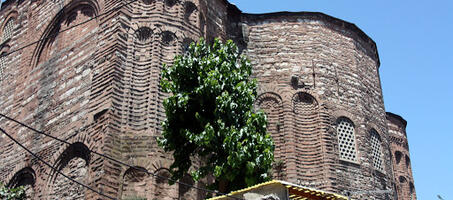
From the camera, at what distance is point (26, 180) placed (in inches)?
610

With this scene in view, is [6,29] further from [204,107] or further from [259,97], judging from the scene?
[204,107]

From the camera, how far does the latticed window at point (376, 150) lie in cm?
1859

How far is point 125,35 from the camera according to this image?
1519 cm

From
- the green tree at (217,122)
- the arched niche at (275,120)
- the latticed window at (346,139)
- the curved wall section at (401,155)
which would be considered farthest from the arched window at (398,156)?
the green tree at (217,122)

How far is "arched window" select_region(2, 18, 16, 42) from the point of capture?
2043 cm

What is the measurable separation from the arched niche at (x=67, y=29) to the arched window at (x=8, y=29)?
10.2ft

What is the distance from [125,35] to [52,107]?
10.0 feet

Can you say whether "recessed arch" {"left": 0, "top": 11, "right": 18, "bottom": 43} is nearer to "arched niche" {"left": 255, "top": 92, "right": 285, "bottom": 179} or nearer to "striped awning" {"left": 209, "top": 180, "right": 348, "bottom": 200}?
"arched niche" {"left": 255, "top": 92, "right": 285, "bottom": 179}

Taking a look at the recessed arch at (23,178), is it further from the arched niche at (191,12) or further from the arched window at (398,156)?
the arched window at (398,156)

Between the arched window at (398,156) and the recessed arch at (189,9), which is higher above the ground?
the recessed arch at (189,9)

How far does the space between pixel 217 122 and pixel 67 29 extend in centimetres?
781

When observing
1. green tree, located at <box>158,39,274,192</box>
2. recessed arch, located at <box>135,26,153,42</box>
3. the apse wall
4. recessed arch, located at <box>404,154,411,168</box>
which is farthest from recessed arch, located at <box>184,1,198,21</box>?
recessed arch, located at <box>404,154,411,168</box>

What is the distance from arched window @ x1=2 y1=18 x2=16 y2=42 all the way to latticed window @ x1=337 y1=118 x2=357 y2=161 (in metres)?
12.5

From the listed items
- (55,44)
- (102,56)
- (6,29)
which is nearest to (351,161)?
(102,56)
